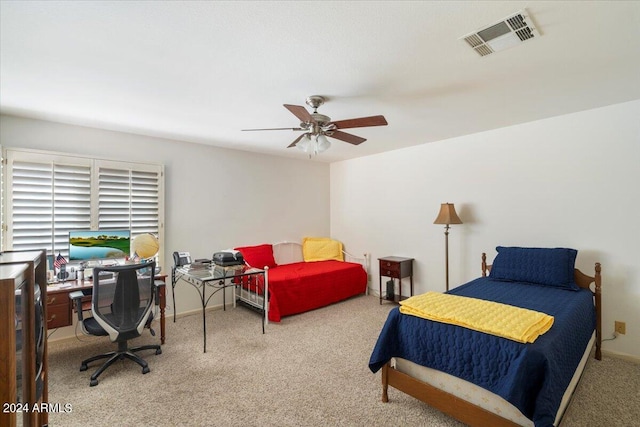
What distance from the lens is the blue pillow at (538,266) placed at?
9.80 ft

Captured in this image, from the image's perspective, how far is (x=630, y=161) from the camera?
9.55 ft

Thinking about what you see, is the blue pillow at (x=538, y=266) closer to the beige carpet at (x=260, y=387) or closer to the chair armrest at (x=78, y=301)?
the beige carpet at (x=260, y=387)

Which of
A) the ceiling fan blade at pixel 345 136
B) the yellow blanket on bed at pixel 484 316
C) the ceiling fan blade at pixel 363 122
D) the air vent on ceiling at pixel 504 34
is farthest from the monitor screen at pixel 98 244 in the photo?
the air vent on ceiling at pixel 504 34

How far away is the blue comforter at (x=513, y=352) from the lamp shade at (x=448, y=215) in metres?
1.35

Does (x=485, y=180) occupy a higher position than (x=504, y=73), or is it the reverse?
(x=504, y=73)

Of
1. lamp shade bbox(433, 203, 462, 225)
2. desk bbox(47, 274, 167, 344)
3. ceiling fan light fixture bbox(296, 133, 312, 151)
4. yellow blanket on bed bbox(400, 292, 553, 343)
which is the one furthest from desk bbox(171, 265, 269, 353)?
lamp shade bbox(433, 203, 462, 225)

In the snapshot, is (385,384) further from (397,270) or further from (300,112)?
(397,270)

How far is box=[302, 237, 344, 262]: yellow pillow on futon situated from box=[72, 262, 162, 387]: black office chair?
3076 millimetres

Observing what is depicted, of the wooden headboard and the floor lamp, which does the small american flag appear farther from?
the wooden headboard

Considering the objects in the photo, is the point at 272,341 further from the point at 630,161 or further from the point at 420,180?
the point at 630,161

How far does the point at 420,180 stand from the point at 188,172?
11.4 ft

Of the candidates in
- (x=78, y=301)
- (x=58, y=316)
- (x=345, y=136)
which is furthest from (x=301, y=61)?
(x=58, y=316)

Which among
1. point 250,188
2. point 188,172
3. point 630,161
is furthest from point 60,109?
point 630,161

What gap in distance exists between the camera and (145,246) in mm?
3566
